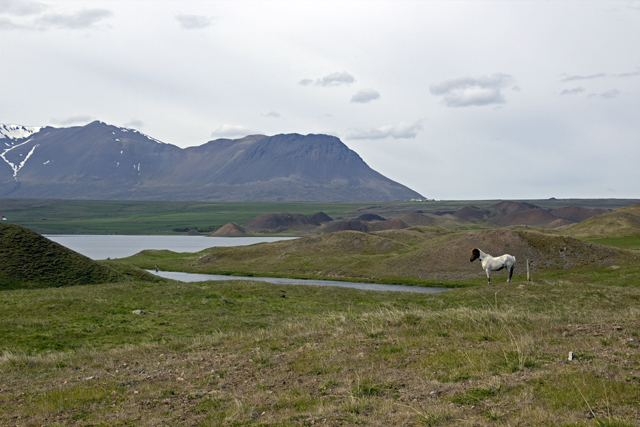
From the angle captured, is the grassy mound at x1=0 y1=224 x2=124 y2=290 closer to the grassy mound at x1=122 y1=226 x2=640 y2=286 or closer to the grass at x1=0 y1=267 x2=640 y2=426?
the grass at x1=0 y1=267 x2=640 y2=426

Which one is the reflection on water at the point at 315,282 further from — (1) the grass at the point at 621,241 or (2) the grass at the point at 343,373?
(1) the grass at the point at 621,241

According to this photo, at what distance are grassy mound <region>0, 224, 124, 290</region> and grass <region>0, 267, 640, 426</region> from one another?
23007 mm

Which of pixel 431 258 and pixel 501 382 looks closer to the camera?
pixel 501 382

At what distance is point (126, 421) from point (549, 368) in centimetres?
1006

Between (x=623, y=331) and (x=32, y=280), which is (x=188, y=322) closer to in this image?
(x=623, y=331)

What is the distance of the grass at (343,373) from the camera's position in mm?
10688

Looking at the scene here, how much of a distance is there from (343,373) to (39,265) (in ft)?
153

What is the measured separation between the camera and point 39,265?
168ft

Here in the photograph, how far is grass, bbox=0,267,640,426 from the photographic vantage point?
35.1 feet

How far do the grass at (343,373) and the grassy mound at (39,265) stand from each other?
23007 mm

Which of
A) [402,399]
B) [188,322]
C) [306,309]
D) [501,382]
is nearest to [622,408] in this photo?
[501,382]

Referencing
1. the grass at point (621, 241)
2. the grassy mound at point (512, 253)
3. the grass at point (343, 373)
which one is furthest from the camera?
the grass at point (621, 241)

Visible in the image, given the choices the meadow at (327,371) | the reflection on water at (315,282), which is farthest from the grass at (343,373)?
the reflection on water at (315,282)

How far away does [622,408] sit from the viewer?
9805 millimetres
